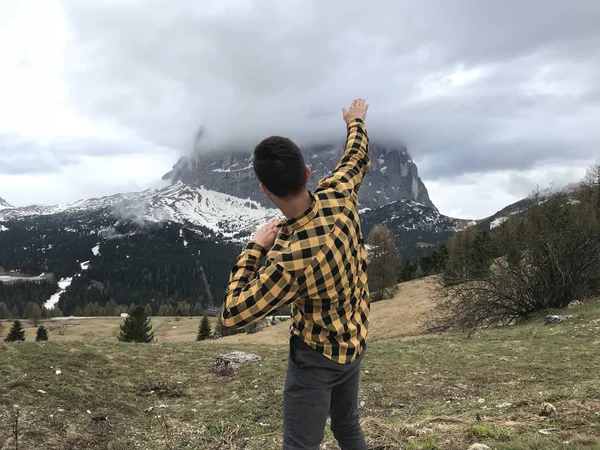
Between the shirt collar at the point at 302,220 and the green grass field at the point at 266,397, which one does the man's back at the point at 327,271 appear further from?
the green grass field at the point at 266,397

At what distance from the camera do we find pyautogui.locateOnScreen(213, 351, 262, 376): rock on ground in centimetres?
925

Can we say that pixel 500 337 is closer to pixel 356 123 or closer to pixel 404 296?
pixel 356 123

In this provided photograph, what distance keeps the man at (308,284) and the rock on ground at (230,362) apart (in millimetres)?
6605

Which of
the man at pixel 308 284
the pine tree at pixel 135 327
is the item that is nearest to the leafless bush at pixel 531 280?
the man at pixel 308 284

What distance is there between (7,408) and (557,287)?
797 inches

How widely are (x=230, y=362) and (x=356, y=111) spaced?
7.19 metres

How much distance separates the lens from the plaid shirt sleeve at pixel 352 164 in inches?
121

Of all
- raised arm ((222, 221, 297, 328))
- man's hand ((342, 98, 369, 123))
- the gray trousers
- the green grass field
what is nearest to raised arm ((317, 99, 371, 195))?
man's hand ((342, 98, 369, 123))

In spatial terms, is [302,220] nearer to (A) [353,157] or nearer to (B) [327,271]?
(B) [327,271]

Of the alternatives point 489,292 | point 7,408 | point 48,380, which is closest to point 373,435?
point 7,408

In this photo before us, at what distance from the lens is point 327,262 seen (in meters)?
2.61

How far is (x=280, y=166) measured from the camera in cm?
249

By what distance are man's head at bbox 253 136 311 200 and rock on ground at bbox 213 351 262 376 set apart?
7473 millimetres

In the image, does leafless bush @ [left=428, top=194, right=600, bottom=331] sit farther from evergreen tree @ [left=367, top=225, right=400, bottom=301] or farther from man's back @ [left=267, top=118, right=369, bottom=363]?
evergreen tree @ [left=367, top=225, right=400, bottom=301]
